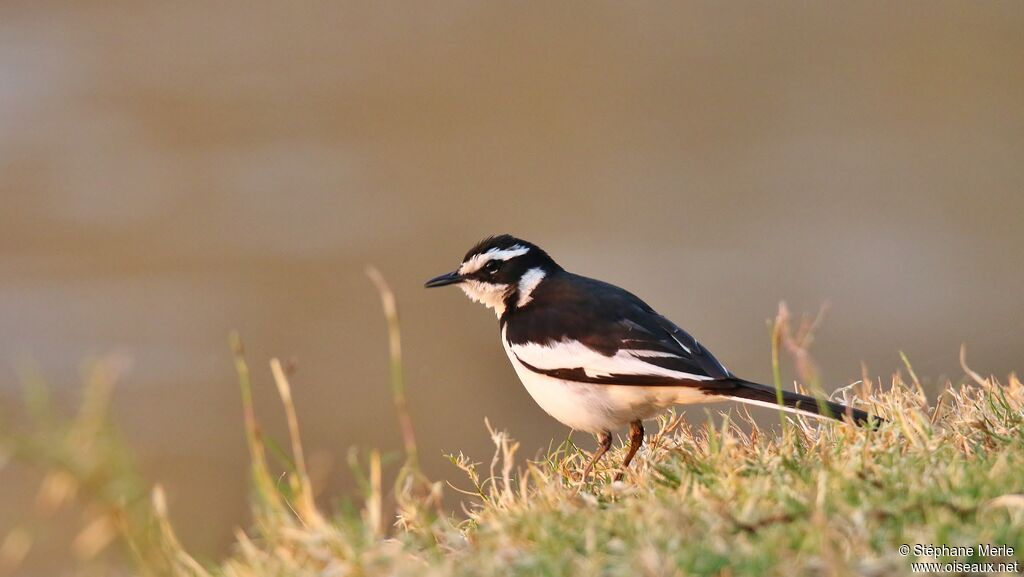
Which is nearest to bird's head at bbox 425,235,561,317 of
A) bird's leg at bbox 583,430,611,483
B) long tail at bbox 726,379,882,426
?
bird's leg at bbox 583,430,611,483

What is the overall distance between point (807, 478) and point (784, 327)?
1.77 feet

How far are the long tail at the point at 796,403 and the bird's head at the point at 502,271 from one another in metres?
1.87

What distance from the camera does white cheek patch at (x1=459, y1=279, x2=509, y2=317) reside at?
25.6 feet

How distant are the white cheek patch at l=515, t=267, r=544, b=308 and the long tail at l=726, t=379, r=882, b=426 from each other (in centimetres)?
175

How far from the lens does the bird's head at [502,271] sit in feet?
25.4

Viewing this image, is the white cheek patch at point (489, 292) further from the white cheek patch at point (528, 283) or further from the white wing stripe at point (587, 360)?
the white wing stripe at point (587, 360)

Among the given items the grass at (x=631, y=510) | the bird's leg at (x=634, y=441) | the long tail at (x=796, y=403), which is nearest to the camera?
the grass at (x=631, y=510)

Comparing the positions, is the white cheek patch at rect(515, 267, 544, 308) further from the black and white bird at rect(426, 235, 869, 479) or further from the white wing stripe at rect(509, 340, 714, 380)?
the white wing stripe at rect(509, 340, 714, 380)

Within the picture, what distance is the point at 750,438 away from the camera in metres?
5.32

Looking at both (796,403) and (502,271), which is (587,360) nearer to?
(502,271)

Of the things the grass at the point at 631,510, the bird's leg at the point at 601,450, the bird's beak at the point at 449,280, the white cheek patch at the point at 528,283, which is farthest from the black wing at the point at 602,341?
the grass at the point at 631,510

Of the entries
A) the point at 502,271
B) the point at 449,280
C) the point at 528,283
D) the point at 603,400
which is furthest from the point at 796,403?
the point at 449,280

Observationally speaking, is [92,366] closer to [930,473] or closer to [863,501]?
[863,501]

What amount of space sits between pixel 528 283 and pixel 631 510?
3.80 meters
